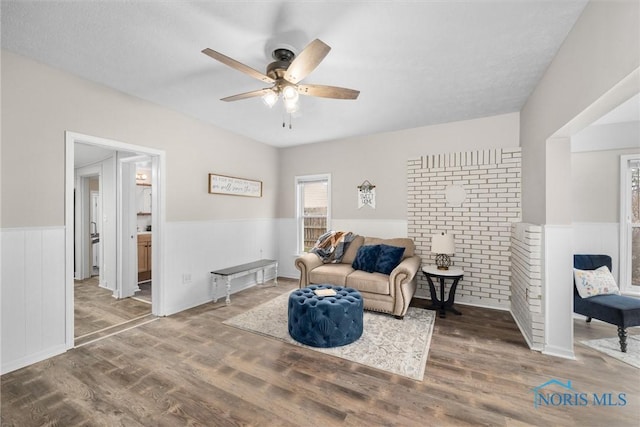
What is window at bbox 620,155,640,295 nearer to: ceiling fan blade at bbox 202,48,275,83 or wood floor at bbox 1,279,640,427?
wood floor at bbox 1,279,640,427

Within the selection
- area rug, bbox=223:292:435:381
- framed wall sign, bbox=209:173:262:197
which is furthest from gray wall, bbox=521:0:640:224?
framed wall sign, bbox=209:173:262:197

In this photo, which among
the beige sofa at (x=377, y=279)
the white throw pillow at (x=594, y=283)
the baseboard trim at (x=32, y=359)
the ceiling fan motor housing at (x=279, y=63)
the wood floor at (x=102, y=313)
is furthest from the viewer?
the beige sofa at (x=377, y=279)

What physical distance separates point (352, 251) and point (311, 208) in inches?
Answer: 61.1

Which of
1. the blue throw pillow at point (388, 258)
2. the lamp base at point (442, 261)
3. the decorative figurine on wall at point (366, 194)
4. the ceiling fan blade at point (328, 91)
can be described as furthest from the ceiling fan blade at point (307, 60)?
the lamp base at point (442, 261)

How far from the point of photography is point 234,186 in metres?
4.46

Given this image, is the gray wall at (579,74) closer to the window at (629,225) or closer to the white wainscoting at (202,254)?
the window at (629,225)

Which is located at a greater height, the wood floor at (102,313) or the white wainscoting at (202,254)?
the white wainscoting at (202,254)

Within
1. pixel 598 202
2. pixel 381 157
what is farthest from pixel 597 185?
pixel 381 157

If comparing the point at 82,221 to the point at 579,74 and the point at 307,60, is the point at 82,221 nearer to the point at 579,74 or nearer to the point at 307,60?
the point at 307,60

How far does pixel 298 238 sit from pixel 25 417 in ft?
13.4

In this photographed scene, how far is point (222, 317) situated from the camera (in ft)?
11.0

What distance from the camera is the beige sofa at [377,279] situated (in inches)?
126

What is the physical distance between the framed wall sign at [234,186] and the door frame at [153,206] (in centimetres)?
76

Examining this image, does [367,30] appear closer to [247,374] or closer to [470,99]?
[470,99]
